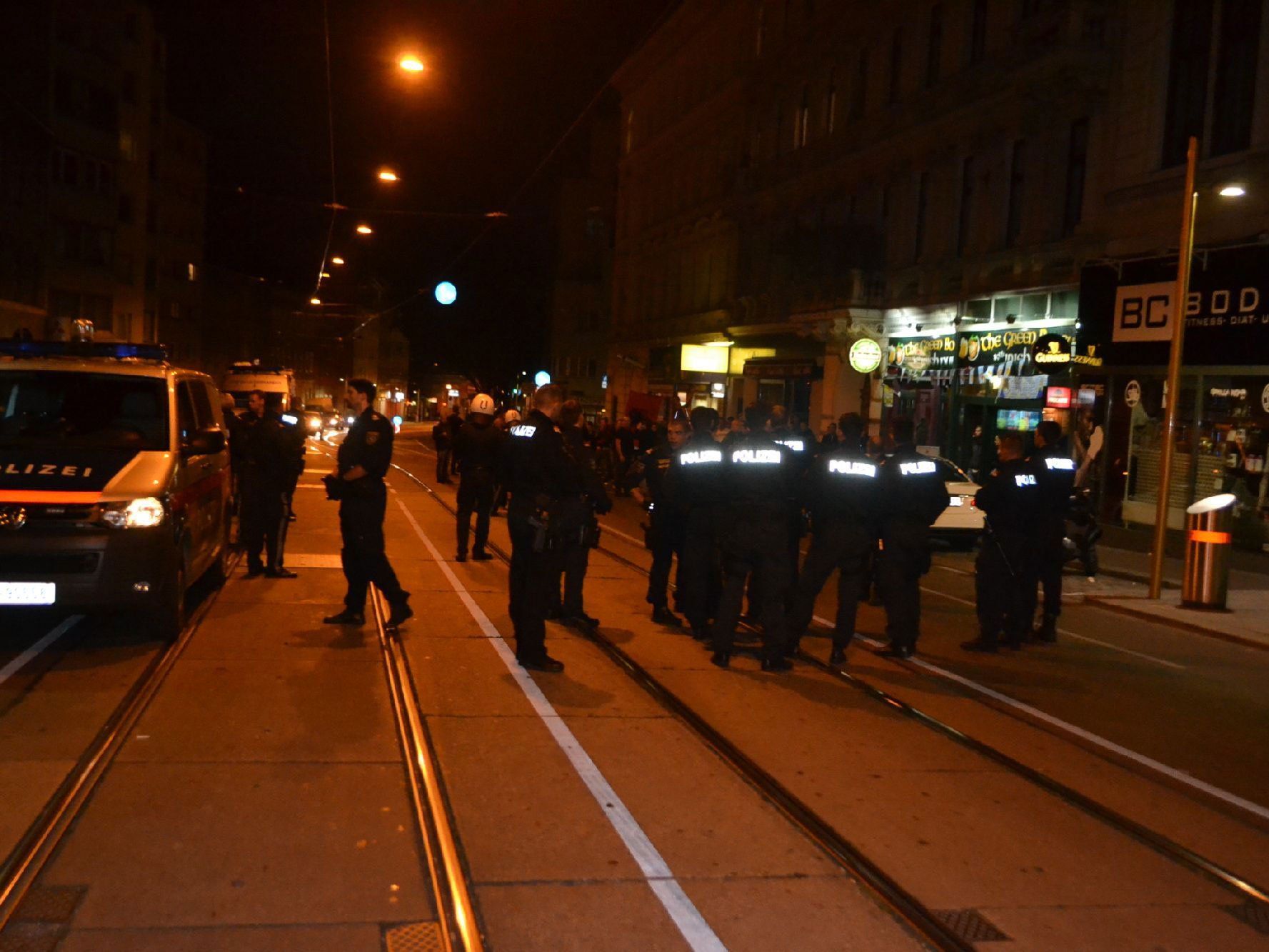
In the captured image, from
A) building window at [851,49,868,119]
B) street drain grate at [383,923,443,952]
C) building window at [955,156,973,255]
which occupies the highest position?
building window at [851,49,868,119]

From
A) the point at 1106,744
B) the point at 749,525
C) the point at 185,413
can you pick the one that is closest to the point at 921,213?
the point at 749,525

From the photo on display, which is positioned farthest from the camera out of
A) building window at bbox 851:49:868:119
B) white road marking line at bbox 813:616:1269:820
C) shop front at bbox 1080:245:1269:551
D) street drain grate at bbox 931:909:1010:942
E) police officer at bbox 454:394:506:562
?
building window at bbox 851:49:868:119

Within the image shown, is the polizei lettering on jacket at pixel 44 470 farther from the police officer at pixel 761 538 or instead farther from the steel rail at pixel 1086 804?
the steel rail at pixel 1086 804

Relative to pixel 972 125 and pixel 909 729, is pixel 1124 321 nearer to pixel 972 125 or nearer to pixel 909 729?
pixel 972 125

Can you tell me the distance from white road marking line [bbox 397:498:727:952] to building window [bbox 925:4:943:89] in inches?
847

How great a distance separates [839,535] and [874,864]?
13.6 feet

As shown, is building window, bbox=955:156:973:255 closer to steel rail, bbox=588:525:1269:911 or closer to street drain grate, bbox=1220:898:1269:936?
steel rail, bbox=588:525:1269:911

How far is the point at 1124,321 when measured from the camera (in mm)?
20469

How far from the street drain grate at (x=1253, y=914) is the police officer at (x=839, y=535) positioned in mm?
4163

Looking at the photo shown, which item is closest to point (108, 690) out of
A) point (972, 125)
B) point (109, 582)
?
point (109, 582)

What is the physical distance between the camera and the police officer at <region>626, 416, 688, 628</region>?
34.0 ft

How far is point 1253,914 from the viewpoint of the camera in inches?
185

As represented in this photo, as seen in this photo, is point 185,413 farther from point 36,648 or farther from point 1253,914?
point 1253,914

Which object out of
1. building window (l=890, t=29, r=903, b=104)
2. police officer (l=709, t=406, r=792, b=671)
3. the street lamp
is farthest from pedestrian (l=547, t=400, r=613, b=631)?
building window (l=890, t=29, r=903, b=104)
